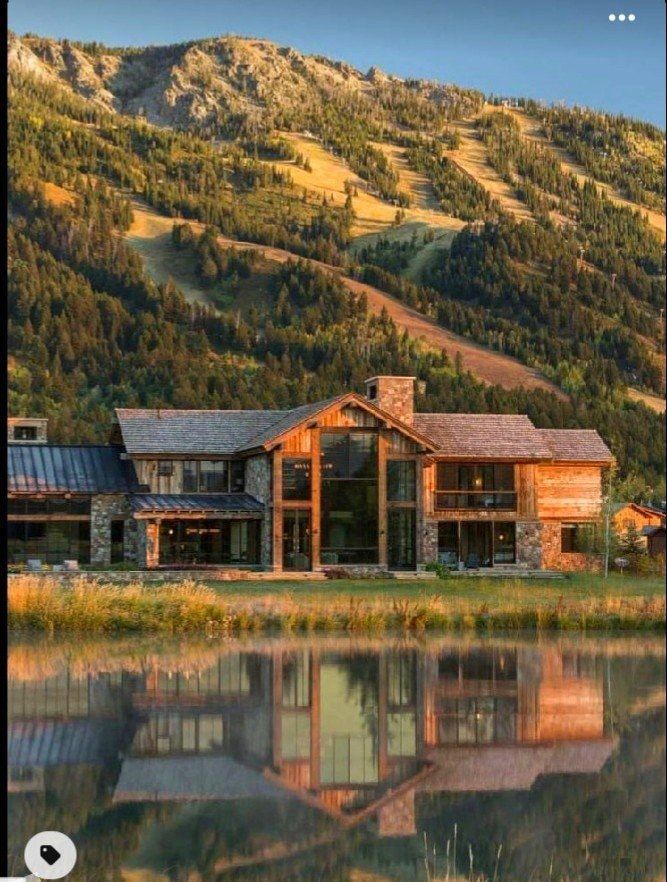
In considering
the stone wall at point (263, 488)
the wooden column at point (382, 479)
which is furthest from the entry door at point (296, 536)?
the wooden column at point (382, 479)

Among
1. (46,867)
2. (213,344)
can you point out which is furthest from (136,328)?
(46,867)

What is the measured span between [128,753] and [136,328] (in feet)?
136

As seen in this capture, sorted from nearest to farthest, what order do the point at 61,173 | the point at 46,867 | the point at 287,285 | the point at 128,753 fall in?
1. the point at 46,867
2. the point at 128,753
3. the point at 287,285
4. the point at 61,173

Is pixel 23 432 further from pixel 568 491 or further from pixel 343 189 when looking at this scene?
pixel 568 491

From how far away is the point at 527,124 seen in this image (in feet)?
21.1

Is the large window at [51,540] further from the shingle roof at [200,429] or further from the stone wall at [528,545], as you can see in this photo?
the stone wall at [528,545]

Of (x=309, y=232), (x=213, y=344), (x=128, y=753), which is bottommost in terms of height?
(x=128, y=753)

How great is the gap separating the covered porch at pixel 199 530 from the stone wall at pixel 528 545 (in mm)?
5180

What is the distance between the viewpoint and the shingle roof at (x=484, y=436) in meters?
29.0

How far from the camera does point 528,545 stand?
29094mm

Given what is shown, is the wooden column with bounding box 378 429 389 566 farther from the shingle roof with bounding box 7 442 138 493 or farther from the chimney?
the shingle roof with bounding box 7 442 138 493

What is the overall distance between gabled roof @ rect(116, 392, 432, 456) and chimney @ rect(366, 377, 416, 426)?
1137 mm

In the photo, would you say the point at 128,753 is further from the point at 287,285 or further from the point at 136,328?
the point at 136,328

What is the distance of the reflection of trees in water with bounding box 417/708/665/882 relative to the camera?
4.36m
